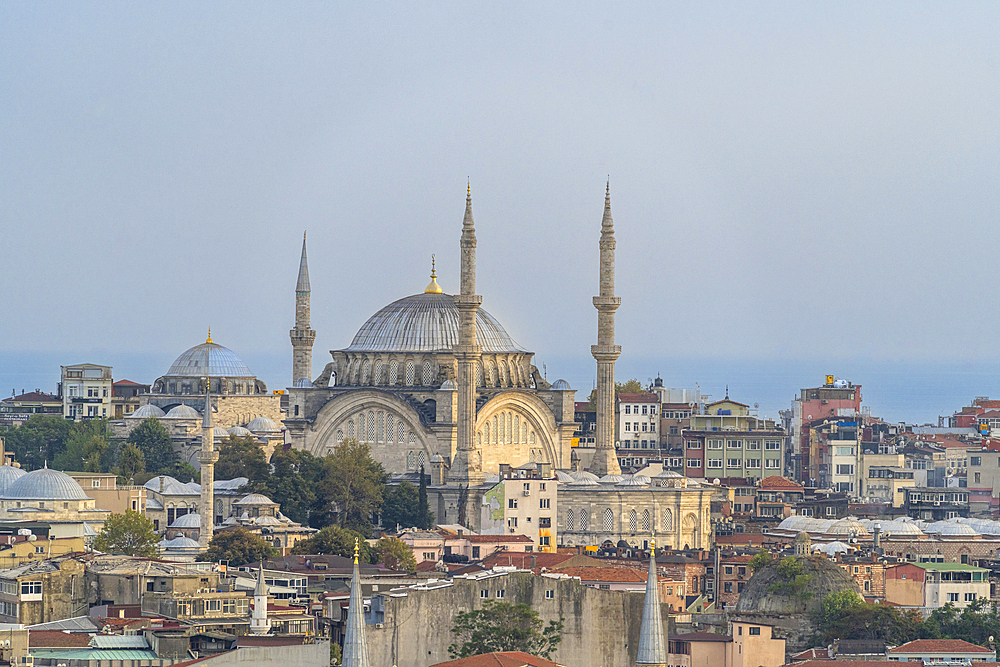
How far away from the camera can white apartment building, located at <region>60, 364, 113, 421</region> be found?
112 m

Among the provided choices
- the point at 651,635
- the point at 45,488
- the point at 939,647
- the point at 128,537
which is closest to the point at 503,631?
the point at 651,635

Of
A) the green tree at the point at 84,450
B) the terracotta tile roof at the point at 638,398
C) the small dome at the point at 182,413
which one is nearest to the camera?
the green tree at the point at 84,450

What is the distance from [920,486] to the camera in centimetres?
10119

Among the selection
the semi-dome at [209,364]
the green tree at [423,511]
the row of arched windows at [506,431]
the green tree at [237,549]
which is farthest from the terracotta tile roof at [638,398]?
the green tree at [237,549]

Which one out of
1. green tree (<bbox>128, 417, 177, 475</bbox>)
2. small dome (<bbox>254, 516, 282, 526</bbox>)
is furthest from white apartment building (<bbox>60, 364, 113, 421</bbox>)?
small dome (<bbox>254, 516, 282, 526</bbox>)

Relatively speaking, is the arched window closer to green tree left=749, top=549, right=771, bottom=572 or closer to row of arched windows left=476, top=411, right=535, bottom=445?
row of arched windows left=476, top=411, right=535, bottom=445

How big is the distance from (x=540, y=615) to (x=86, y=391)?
202 ft

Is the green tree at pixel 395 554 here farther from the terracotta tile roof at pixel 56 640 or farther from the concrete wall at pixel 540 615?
the terracotta tile roof at pixel 56 640

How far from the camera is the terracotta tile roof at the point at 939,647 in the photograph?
5578 cm

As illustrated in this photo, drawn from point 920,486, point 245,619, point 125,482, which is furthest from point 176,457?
point 245,619

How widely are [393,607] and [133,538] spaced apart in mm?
18534

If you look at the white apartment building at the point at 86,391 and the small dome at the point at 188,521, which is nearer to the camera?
the small dome at the point at 188,521

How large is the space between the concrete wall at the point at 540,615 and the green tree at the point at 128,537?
15101mm

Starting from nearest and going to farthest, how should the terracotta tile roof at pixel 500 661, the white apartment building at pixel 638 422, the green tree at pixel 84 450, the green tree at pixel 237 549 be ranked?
the terracotta tile roof at pixel 500 661 < the green tree at pixel 237 549 < the green tree at pixel 84 450 < the white apartment building at pixel 638 422
